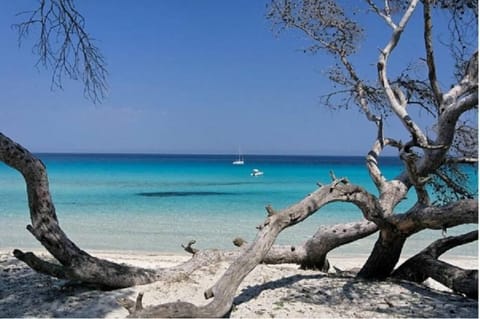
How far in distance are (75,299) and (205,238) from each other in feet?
25.8

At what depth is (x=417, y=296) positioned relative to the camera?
4.50 metres

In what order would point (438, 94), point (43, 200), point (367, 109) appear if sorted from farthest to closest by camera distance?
point (367, 109), point (438, 94), point (43, 200)

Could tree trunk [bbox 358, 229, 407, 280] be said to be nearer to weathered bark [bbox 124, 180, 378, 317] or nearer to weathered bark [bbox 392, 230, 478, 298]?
weathered bark [bbox 392, 230, 478, 298]

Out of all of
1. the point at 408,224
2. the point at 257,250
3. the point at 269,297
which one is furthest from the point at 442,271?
the point at 257,250

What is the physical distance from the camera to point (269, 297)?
449 cm

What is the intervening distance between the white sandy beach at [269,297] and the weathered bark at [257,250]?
0.35 metres

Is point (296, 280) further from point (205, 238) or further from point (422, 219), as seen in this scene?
point (205, 238)

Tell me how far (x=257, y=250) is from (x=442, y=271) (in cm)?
211

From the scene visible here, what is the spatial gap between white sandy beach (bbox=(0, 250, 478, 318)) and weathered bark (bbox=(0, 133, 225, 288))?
0.19m

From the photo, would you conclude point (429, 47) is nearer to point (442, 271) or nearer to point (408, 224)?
point (408, 224)

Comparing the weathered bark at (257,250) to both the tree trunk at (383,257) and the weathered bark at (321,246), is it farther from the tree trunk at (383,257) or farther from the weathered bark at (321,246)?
the weathered bark at (321,246)

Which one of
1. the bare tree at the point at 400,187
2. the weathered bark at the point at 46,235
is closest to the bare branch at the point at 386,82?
the bare tree at the point at 400,187

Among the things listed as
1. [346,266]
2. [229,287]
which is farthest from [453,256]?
[229,287]

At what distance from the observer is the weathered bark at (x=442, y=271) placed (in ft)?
14.8
